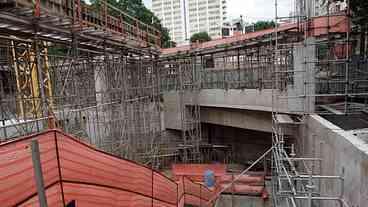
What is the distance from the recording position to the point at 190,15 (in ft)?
231

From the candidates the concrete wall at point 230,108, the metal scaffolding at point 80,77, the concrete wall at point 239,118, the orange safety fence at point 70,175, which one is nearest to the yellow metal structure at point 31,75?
the metal scaffolding at point 80,77

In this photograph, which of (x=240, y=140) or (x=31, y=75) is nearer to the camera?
(x=31, y=75)

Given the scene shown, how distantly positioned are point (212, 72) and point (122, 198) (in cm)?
1425

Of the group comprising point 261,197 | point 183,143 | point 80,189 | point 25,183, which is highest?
point 25,183

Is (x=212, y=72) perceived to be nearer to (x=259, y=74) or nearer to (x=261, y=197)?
(x=259, y=74)

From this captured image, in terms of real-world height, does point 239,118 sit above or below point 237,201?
above

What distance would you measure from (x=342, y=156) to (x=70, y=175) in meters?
4.35

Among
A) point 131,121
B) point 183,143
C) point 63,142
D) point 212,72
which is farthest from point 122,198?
point 212,72

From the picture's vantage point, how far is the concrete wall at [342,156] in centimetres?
378

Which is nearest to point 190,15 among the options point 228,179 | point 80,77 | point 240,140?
point 240,140

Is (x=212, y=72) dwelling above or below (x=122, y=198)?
above

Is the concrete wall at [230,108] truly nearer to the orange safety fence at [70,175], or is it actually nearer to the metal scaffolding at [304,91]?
the metal scaffolding at [304,91]

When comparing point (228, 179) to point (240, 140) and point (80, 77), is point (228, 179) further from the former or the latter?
point (80, 77)

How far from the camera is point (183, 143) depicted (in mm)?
16203
